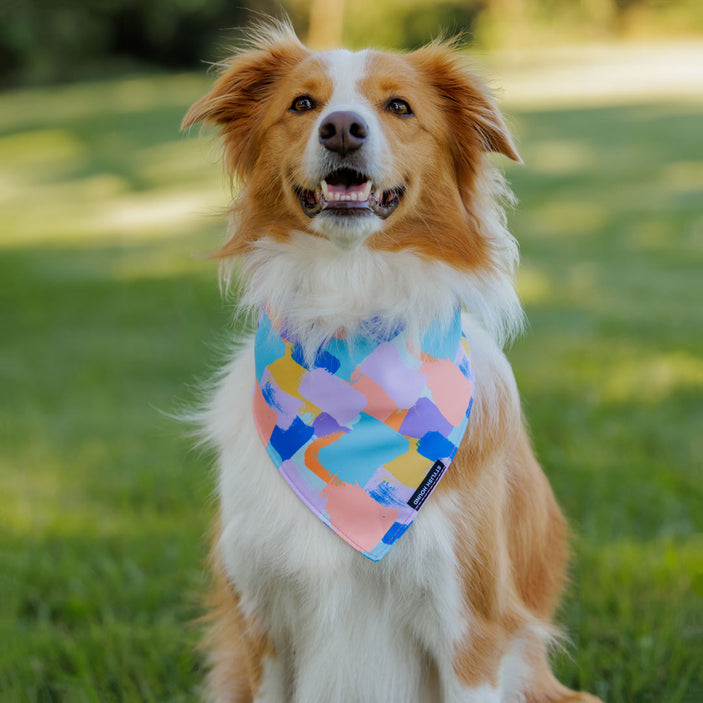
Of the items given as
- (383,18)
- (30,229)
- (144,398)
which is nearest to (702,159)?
(30,229)

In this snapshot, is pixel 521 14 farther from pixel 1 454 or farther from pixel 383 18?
pixel 1 454

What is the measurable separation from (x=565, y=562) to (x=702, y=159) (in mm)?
14508

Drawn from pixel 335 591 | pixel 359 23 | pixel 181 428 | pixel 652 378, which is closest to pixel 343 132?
pixel 335 591

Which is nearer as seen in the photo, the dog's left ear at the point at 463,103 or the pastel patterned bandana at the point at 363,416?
the pastel patterned bandana at the point at 363,416

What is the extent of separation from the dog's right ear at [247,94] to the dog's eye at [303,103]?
0.19m

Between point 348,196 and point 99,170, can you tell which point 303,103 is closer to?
point 348,196

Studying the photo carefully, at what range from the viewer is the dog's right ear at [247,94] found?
3.29 metres

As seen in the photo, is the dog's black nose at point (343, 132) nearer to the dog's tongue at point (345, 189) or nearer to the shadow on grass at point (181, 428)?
the dog's tongue at point (345, 189)

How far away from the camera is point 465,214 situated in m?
3.18

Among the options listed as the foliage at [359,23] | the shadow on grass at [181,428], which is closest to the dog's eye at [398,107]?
the shadow on grass at [181,428]

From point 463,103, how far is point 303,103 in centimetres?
56

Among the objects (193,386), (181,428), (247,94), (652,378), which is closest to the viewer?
(247,94)

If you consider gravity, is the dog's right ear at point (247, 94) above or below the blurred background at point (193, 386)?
above

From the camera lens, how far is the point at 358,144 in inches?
112
